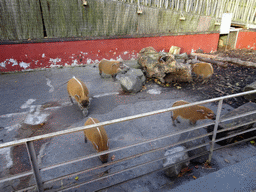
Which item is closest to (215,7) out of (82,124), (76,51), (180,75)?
(180,75)

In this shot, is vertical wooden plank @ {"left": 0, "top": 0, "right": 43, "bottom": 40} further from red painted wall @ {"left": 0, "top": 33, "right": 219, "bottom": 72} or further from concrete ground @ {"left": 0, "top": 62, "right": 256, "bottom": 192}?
concrete ground @ {"left": 0, "top": 62, "right": 256, "bottom": 192}

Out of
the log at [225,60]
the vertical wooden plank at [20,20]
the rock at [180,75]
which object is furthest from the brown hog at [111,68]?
the log at [225,60]

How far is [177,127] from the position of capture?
4.58 metres

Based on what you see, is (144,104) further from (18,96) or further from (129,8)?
(129,8)

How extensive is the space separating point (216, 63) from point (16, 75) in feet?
32.9

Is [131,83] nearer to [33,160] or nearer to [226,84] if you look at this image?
[226,84]

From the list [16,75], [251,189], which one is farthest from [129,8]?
[251,189]

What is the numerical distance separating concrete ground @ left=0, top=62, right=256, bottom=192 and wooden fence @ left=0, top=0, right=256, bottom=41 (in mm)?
2090

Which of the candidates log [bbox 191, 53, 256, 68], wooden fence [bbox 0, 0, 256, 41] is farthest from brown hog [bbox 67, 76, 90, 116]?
log [bbox 191, 53, 256, 68]

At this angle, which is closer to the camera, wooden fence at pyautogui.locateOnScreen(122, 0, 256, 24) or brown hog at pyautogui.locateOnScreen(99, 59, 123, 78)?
brown hog at pyautogui.locateOnScreen(99, 59, 123, 78)

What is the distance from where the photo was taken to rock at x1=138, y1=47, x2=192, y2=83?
7.07 meters

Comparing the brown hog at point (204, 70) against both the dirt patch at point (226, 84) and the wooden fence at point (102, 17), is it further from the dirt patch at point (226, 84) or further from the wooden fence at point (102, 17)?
the wooden fence at point (102, 17)

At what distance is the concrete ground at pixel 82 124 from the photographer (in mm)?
3135

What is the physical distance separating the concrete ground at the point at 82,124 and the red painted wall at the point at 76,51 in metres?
0.60
